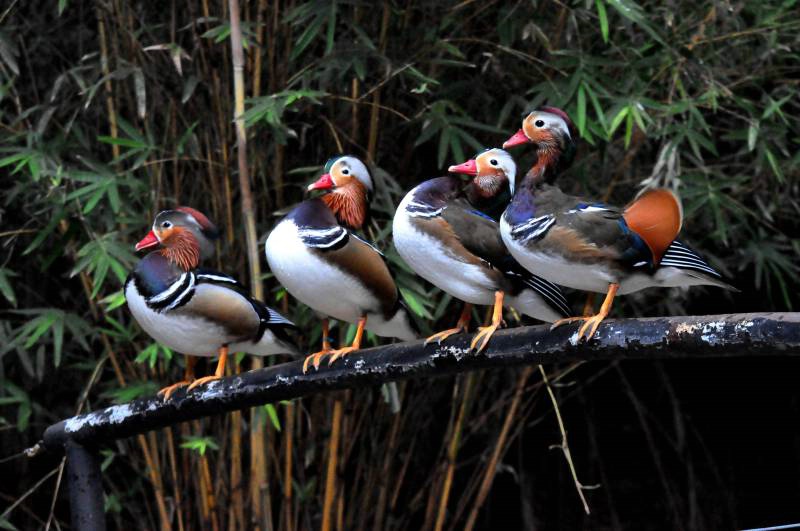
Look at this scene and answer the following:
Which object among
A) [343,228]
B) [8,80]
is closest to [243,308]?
[343,228]

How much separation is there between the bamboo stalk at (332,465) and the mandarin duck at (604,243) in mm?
1236

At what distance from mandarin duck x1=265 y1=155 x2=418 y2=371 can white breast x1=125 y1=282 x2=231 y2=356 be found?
21 centimetres

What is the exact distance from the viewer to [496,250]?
2154mm

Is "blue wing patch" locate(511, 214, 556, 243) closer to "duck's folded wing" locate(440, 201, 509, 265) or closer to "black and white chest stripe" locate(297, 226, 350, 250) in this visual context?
"duck's folded wing" locate(440, 201, 509, 265)

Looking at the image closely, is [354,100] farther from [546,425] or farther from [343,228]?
[546,425]

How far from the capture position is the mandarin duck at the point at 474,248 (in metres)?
2.15

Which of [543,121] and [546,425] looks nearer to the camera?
[543,121]

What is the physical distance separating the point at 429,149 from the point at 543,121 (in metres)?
1.31

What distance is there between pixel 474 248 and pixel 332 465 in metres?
1.14

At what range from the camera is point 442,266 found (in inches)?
85.0

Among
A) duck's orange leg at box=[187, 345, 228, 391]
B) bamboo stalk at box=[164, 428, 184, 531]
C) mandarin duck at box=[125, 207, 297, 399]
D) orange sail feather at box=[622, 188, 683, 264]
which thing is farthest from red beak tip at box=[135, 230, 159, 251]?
orange sail feather at box=[622, 188, 683, 264]

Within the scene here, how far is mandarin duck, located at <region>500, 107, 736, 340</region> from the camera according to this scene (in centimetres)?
190

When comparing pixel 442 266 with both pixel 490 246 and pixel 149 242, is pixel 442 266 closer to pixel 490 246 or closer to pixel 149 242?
pixel 490 246

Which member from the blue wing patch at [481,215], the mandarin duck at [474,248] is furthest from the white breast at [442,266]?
the blue wing patch at [481,215]
